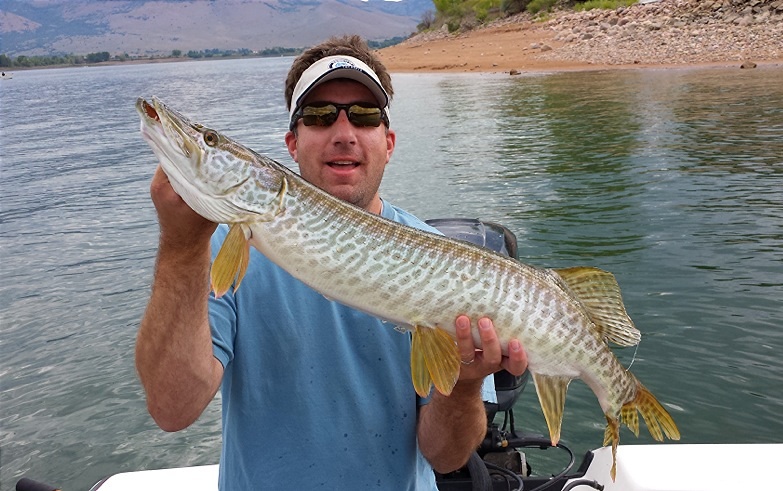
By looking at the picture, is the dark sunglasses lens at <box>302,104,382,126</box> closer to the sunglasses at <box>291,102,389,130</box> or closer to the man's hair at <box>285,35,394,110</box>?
the sunglasses at <box>291,102,389,130</box>

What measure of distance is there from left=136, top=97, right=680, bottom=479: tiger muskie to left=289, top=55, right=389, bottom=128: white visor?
0.66m

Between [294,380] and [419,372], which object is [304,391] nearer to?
[294,380]

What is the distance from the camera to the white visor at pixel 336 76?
2.89 m

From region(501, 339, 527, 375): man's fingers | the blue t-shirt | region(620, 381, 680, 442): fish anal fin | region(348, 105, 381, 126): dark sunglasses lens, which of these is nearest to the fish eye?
the blue t-shirt

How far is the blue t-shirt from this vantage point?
2420mm

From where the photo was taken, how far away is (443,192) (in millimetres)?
13938

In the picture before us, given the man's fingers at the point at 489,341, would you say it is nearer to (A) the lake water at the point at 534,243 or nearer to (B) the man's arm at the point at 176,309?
(B) the man's arm at the point at 176,309

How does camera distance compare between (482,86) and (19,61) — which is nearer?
(482,86)

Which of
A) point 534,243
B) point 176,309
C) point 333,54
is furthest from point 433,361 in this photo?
point 534,243

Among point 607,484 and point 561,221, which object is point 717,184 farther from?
point 607,484

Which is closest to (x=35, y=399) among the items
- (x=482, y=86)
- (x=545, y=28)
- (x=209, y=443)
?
(x=209, y=443)

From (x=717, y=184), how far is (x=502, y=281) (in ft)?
38.7

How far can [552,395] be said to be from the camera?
2531 mm

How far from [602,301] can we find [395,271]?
3.07 feet
